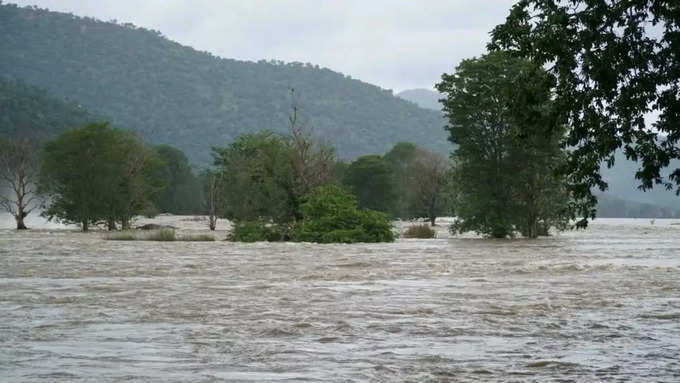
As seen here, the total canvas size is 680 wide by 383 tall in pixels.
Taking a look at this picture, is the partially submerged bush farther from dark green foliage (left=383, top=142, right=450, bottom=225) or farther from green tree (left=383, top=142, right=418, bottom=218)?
green tree (left=383, top=142, right=418, bottom=218)

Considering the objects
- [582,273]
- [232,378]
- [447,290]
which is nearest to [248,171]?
[582,273]

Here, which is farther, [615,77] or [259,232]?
[259,232]

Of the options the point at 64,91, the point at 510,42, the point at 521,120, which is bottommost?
the point at 521,120

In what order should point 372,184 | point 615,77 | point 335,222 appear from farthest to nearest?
point 372,184, point 335,222, point 615,77

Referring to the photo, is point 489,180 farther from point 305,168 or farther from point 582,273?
point 582,273

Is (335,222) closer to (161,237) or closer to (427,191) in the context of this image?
(161,237)

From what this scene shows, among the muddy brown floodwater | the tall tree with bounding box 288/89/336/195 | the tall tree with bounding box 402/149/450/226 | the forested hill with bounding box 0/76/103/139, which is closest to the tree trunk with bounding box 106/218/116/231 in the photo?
the tall tree with bounding box 288/89/336/195

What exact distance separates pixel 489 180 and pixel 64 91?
153883 mm

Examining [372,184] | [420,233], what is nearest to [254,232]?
[420,233]

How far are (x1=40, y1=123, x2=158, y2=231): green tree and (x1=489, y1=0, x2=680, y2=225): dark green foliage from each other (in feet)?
183

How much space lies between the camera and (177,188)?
12100 cm

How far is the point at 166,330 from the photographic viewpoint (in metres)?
12.2

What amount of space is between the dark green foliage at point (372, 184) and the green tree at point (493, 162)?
141 feet

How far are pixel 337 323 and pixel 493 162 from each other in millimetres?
38722
